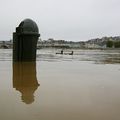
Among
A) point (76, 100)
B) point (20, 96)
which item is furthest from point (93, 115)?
point (20, 96)

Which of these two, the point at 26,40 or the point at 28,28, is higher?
the point at 28,28

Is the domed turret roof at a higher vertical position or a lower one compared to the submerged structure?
higher

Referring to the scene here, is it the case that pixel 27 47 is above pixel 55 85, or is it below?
above

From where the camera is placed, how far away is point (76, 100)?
6773 millimetres

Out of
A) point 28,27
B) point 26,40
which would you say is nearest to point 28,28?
point 28,27

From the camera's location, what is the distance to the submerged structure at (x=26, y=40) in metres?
17.5

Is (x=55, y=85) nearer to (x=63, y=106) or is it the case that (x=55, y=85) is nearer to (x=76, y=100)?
(x=76, y=100)

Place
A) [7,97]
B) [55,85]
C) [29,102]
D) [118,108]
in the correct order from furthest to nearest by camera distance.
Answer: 1. [55,85]
2. [7,97]
3. [29,102]
4. [118,108]

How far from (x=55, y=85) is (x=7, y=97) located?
2.44 metres

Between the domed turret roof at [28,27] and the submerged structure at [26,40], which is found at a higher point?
the domed turret roof at [28,27]

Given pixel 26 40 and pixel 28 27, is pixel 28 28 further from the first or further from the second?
pixel 26 40

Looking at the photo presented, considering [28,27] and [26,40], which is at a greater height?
[28,27]

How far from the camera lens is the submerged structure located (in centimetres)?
1755

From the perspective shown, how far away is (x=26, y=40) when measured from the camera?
17594mm
